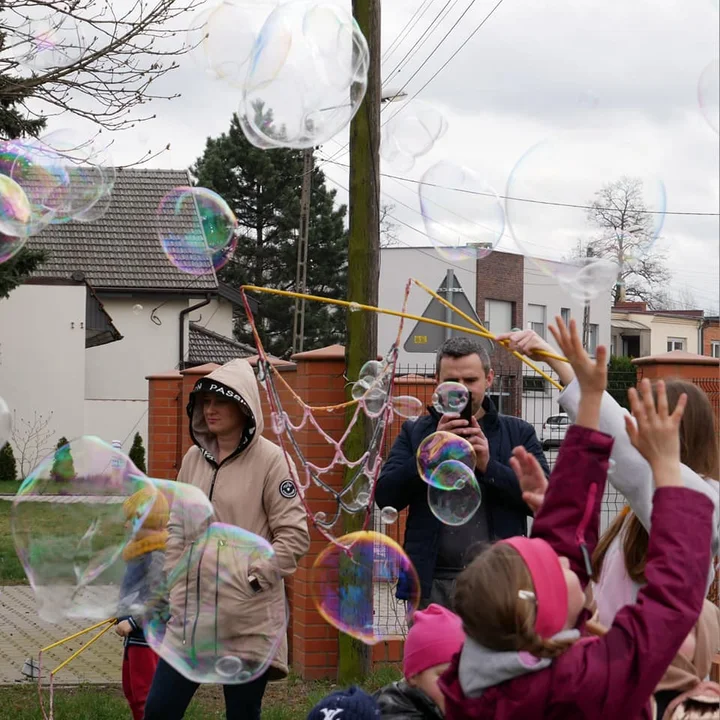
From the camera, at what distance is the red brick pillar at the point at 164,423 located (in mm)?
10750

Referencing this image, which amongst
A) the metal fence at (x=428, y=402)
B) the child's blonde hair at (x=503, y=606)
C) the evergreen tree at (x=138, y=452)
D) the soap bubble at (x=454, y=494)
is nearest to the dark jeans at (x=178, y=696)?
the soap bubble at (x=454, y=494)

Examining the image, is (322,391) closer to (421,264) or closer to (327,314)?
(421,264)

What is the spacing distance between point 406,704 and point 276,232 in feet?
129

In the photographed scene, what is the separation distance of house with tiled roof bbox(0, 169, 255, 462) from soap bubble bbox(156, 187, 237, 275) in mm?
22509

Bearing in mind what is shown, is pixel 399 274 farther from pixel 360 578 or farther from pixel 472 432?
pixel 472 432

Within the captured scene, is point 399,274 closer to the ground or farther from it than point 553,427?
farther from it

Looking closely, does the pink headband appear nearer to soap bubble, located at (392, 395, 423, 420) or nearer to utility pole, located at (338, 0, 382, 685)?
soap bubble, located at (392, 395, 423, 420)

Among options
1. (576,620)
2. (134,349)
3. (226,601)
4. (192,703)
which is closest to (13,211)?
(192,703)

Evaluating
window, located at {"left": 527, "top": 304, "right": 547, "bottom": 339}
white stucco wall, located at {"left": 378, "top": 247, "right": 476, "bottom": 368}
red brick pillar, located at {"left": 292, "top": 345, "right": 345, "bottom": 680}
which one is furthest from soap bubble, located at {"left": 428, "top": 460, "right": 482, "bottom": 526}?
window, located at {"left": 527, "top": 304, "right": 547, "bottom": 339}

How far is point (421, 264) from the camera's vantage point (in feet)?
108

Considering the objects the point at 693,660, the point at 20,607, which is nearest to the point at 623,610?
the point at 693,660

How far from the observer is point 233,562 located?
4.48 m

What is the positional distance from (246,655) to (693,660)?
6.41 ft

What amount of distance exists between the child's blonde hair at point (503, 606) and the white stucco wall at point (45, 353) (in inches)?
1097
